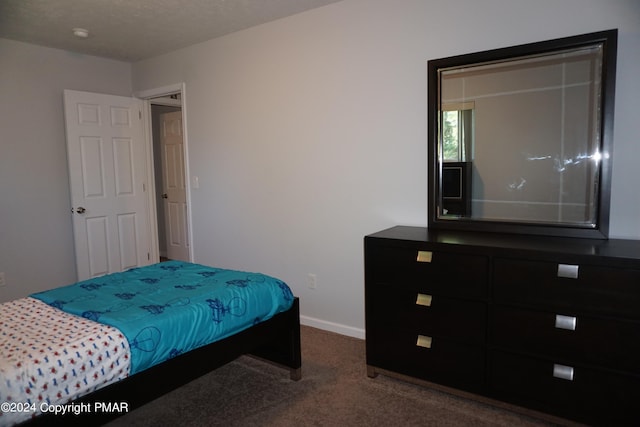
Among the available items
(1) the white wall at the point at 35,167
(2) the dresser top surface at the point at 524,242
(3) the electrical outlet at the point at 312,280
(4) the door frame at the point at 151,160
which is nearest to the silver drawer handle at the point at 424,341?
(2) the dresser top surface at the point at 524,242

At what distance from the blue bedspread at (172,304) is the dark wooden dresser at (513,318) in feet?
2.21

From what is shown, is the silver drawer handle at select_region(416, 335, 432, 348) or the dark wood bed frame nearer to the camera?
the dark wood bed frame

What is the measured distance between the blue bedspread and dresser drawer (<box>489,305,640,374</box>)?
1.20 m

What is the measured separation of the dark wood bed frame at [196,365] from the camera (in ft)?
5.23

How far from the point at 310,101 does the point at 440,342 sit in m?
2.03

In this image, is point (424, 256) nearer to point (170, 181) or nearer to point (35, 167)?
point (35, 167)

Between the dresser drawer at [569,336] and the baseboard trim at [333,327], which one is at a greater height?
the dresser drawer at [569,336]

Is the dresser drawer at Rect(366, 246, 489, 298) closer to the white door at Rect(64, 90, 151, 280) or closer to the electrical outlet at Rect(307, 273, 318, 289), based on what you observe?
the electrical outlet at Rect(307, 273, 318, 289)

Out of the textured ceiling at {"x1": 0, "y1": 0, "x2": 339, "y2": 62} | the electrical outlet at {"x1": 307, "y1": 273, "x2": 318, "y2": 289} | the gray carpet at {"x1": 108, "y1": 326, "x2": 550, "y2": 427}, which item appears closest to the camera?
the gray carpet at {"x1": 108, "y1": 326, "x2": 550, "y2": 427}

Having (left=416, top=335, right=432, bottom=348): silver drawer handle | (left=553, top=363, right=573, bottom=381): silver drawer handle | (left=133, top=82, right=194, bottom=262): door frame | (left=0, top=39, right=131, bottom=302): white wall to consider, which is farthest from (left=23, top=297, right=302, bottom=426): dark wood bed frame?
(left=0, top=39, right=131, bottom=302): white wall

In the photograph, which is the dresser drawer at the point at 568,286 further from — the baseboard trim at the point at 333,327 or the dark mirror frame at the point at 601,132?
the baseboard trim at the point at 333,327

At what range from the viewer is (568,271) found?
1891 mm

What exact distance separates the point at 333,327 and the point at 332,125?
160 cm

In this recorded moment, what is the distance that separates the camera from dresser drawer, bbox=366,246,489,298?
6.97 feet
